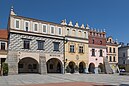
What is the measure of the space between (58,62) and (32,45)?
8483 millimetres

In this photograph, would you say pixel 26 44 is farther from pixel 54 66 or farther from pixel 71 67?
pixel 71 67

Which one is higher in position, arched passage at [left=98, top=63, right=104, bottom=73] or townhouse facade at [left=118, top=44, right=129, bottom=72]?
townhouse facade at [left=118, top=44, right=129, bottom=72]

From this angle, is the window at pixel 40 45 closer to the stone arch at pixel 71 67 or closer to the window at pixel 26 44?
the window at pixel 26 44

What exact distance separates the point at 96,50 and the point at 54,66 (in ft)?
39.8

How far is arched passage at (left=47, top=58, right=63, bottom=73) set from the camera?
4400cm

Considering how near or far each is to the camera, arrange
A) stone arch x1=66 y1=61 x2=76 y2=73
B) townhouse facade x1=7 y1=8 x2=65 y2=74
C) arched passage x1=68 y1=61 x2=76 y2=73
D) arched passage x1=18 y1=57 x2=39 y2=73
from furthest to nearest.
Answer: arched passage x1=68 y1=61 x2=76 y2=73
stone arch x1=66 y1=61 x2=76 y2=73
arched passage x1=18 y1=57 x2=39 y2=73
townhouse facade x1=7 y1=8 x2=65 y2=74

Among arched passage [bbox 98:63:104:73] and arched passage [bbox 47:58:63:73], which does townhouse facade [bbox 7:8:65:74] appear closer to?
arched passage [bbox 47:58:63:73]

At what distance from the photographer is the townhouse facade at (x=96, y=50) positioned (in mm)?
49500

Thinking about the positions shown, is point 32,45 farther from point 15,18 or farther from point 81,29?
point 81,29

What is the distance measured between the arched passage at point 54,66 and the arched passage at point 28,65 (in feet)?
10.7

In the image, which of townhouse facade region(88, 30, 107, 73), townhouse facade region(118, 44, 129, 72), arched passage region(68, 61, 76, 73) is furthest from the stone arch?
townhouse facade region(118, 44, 129, 72)

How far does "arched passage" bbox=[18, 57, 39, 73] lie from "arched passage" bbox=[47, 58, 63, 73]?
10.7 ft

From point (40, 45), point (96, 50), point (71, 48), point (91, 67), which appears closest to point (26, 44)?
point (40, 45)

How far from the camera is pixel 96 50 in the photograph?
1987 inches
